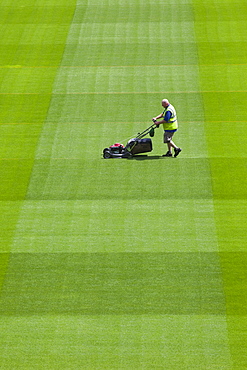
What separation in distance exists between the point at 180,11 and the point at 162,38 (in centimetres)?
442

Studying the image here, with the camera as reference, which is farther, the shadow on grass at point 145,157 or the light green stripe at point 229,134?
the shadow on grass at point 145,157

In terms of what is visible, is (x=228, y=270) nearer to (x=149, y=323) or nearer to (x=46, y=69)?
(x=149, y=323)

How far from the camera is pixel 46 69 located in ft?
96.7

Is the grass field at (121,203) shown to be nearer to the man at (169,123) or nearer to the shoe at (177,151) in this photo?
the shoe at (177,151)

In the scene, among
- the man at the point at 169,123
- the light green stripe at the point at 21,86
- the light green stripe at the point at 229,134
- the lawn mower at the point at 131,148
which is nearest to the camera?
the light green stripe at the point at 229,134

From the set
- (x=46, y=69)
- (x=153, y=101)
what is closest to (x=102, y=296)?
(x=153, y=101)

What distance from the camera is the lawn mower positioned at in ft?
69.2

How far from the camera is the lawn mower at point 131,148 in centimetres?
2109

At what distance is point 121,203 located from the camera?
746 inches

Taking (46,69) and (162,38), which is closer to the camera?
(46,69)

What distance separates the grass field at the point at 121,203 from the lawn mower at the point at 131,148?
0.39 meters

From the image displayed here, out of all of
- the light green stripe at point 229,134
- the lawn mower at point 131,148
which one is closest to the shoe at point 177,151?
the lawn mower at point 131,148

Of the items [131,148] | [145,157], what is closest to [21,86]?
[131,148]

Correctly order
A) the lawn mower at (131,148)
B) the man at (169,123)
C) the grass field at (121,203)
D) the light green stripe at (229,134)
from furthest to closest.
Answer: the lawn mower at (131,148) < the man at (169,123) < the light green stripe at (229,134) < the grass field at (121,203)
